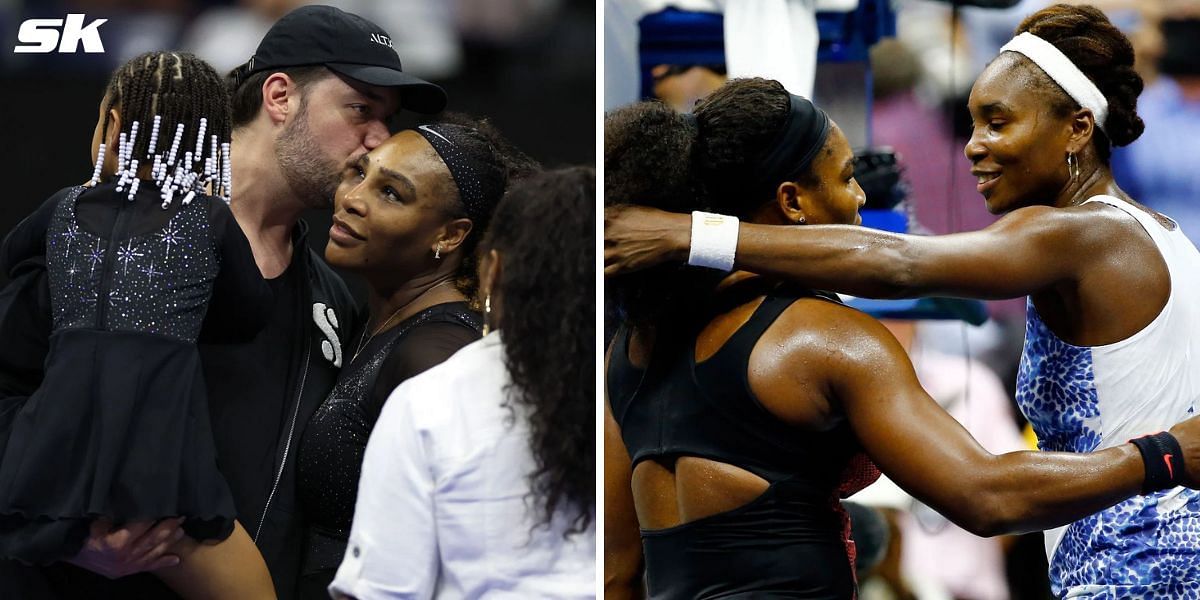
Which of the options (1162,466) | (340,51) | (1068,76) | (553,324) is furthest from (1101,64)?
(340,51)

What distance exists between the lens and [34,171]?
8.29ft

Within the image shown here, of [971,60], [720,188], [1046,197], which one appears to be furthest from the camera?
[971,60]

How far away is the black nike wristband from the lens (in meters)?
2.26

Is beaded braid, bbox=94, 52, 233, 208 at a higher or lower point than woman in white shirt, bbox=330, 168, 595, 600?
higher

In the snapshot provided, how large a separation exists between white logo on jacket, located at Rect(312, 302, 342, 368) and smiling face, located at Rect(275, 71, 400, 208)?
20cm

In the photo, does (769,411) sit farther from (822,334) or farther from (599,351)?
(599,351)

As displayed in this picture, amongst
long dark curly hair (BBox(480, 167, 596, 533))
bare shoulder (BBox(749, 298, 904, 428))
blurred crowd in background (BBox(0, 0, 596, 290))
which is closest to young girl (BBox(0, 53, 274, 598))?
blurred crowd in background (BBox(0, 0, 596, 290))

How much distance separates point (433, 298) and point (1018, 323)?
2.04 m

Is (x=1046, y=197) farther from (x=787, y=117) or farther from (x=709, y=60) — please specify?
(x=709, y=60)

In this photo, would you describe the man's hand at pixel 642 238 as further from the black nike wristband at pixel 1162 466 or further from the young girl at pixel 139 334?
the black nike wristband at pixel 1162 466

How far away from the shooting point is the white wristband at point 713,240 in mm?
2266

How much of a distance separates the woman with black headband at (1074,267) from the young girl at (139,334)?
0.75 m

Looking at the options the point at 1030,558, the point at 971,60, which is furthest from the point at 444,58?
the point at 1030,558

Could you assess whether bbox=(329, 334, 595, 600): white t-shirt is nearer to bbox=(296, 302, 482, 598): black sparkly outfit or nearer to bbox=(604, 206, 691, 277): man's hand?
bbox=(296, 302, 482, 598): black sparkly outfit
